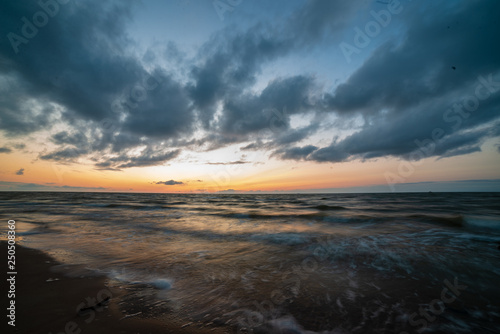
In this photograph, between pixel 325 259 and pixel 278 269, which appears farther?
pixel 325 259

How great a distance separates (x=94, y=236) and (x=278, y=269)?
722 centimetres

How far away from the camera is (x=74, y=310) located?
2807mm

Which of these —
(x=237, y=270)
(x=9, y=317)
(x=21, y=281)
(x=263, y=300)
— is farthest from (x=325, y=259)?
(x=21, y=281)

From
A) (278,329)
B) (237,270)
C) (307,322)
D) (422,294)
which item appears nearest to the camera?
(278,329)

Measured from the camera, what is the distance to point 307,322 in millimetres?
2744

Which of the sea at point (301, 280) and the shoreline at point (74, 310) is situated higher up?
the shoreline at point (74, 310)

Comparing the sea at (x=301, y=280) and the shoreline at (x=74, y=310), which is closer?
the shoreline at (x=74, y=310)

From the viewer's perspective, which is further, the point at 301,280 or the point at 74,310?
the point at 301,280

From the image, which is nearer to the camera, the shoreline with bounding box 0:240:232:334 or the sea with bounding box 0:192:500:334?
the shoreline with bounding box 0:240:232:334

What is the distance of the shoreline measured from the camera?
2.44 m

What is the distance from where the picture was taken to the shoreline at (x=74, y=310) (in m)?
2.44

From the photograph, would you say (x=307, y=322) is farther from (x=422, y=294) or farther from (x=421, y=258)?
(x=421, y=258)

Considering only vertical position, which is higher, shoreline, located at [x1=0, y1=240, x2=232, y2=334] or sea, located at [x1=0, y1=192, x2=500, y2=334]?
shoreline, located at [x1=0, y1=240, x2=232, y2=334]

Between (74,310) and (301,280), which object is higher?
(74,310)
